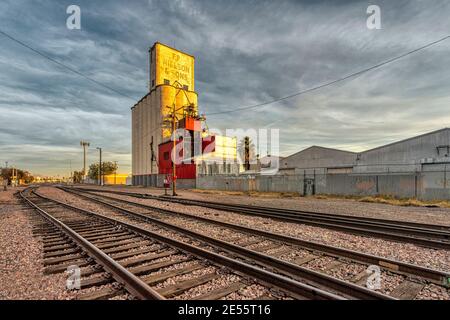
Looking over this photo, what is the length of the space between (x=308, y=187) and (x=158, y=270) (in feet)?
78.1

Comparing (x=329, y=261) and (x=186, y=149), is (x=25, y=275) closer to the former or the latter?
(x=329, y=261)

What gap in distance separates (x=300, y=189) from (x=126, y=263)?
24.4 m

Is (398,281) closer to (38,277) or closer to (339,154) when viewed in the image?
(38,277)

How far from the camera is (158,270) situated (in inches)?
179

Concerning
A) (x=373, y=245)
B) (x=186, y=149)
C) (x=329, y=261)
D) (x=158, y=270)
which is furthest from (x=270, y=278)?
(x=186, y=149)

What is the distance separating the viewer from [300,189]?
88.5ft

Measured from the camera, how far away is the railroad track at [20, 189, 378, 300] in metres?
3.54

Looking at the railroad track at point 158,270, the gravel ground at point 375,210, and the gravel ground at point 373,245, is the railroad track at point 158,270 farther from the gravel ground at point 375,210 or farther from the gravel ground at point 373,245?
the gravel ground at point 375,210

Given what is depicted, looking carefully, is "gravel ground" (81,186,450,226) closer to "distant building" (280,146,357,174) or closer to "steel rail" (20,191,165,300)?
"steel rail" (20,191,165,300)

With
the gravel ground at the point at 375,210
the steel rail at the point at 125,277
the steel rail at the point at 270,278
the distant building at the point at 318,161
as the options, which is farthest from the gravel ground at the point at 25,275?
the distant building at the point at 318,161

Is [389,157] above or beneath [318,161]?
above

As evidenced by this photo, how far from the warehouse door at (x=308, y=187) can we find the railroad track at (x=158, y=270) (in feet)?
70.5
